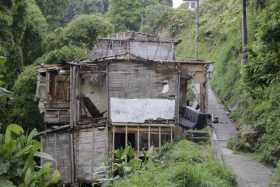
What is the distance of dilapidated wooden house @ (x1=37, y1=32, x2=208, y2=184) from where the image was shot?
17.3m

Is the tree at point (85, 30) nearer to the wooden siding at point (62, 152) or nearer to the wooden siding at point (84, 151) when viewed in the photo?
the wooden siding at point (62, 152)

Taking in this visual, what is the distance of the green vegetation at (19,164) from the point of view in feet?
14.7

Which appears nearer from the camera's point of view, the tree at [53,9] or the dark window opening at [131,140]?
the dark window opening at [131,140]

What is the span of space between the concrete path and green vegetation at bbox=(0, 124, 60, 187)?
7830mm

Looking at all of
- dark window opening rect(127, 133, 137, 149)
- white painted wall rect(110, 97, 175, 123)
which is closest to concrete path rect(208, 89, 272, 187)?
white painted wall rect(110, 97, 175, 123)

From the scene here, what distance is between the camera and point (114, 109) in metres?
Answer: 17.6

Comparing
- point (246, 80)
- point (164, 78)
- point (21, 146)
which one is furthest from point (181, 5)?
point (21, 146)

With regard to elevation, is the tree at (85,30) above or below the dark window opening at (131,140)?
above

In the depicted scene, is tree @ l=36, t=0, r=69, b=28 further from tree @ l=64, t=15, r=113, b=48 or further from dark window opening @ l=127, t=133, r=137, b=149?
dark window opening @ l=127, t=133, r=137, b=149

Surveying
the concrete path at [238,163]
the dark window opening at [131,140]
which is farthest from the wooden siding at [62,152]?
the concrete path at [238,163]

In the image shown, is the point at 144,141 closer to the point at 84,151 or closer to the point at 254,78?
the point at 84,151

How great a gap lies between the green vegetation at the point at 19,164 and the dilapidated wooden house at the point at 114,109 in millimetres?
A: 11945

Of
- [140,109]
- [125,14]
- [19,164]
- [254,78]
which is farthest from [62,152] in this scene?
[125,14]

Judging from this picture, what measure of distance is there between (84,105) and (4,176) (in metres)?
14.0
